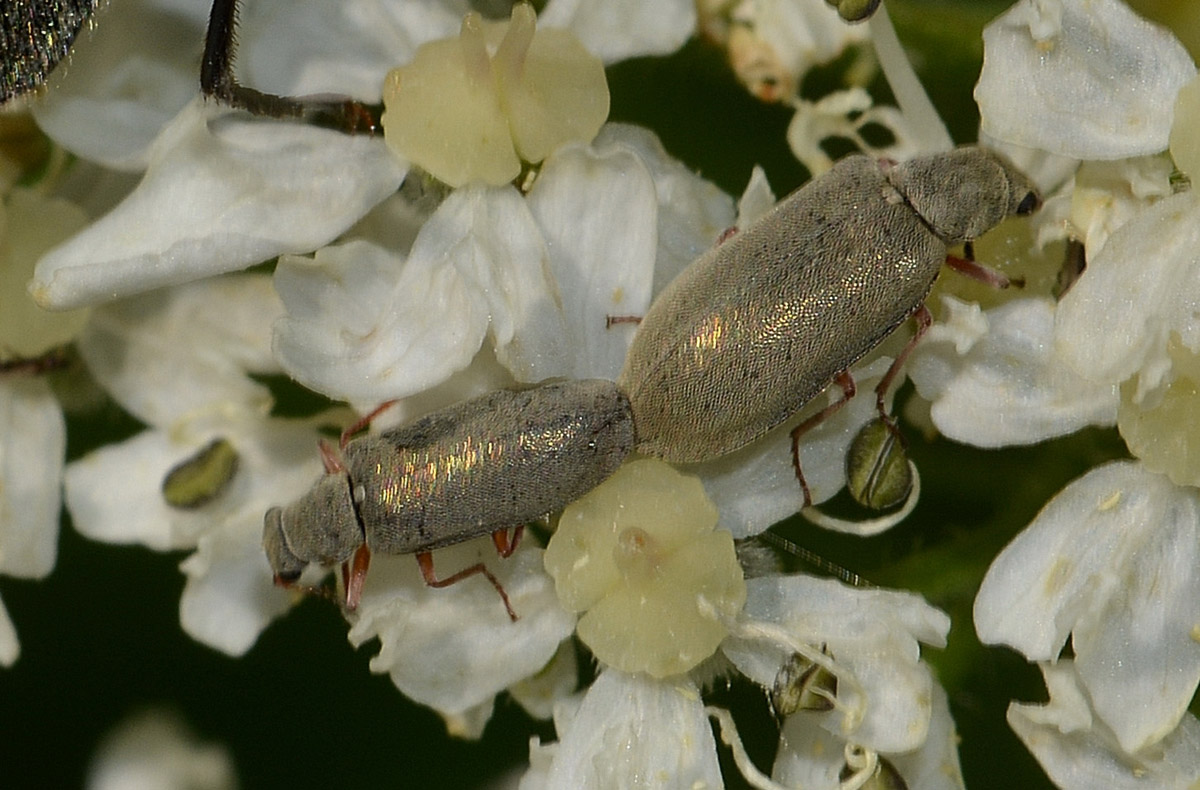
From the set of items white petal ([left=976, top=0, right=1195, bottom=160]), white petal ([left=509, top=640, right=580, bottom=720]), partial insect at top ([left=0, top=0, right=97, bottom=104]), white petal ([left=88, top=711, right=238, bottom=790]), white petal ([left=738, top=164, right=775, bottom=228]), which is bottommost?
white petal ([left=88, top=711, right=238, bottom=790])

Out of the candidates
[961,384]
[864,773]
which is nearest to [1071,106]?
[961,384]

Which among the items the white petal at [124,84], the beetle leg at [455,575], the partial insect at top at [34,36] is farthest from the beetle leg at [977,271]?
the partial insect at top at [34,36]

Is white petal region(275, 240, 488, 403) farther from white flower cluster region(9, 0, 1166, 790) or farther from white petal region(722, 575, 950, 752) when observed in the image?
white petal region(722, 575, 950, 752)

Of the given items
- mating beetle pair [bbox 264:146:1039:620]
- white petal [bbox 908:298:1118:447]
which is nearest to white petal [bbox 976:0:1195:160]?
mating beetle pair [bbox 264:146:1039:620]

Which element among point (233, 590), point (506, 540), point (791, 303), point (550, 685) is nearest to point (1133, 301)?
point (791, 303)

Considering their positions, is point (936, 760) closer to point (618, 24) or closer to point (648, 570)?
point (648, 570)

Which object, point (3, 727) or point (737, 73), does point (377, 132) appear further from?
point (3, 727)

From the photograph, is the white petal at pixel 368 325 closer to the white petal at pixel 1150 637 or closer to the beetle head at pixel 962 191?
the beetle head at pixel 962 191
